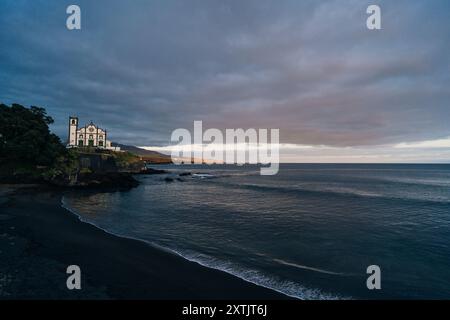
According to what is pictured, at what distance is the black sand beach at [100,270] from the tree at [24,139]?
3083cm

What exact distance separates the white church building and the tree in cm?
3628

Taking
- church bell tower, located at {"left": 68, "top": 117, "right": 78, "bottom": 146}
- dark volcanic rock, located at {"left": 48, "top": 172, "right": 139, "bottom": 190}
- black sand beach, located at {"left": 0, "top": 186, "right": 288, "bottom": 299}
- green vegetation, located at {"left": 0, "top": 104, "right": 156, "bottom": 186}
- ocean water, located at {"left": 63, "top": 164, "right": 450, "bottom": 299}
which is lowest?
ocean water, located at {"left": 63, "top": 164, "right": 450, "bottom": 299}

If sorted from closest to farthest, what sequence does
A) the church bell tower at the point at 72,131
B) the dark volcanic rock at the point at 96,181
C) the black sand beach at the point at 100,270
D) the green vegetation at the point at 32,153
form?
the black sand beach at the point at 100,270
the green vegetation at the point at 32,153
the dark volcanic rock at the point at 96,181
the church bell tower at the point at 72,131

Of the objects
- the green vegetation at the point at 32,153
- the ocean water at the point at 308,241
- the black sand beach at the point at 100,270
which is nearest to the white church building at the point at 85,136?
the green vegetation at the point at 32,153

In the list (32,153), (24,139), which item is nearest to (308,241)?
(32,153)

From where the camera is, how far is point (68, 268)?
10.5m

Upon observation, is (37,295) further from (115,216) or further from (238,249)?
(115,216)

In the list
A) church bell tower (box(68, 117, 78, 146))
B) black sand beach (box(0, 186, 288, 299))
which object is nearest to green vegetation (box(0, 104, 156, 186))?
black sand beach (box(0, 186, 288, 299))

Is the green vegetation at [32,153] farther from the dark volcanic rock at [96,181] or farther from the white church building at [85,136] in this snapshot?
the white church building at [85,136]

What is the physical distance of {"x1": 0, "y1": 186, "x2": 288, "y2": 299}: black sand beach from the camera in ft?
28.5

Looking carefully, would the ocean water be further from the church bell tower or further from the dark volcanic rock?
the church bell tower

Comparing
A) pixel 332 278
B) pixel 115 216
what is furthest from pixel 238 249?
pixel 115 216

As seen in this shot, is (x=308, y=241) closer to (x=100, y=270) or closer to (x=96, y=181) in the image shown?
(x=100, y=270)

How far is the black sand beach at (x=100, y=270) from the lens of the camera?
28.5ft
